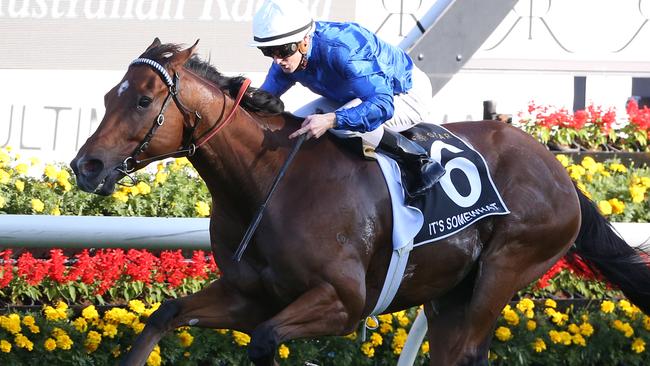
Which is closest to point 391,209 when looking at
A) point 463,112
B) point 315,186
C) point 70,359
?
point 315,186

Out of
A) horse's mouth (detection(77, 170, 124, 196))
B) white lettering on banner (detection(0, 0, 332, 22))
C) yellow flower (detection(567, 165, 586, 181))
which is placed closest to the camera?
horse's mouth (detection(77, 170, 124, 196))

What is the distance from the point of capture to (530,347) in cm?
532

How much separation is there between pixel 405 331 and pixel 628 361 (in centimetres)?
115

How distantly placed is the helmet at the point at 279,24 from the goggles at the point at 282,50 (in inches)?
1.0

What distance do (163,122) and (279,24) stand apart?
0.53m

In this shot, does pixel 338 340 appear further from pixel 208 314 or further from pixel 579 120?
pixel 579 120

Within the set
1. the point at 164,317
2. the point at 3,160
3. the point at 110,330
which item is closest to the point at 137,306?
the point at 110,330

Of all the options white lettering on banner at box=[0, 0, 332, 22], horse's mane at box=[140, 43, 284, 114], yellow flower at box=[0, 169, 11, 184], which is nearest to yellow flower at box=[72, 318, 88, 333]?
yellow flower at box=[0, 169, 11, 184]

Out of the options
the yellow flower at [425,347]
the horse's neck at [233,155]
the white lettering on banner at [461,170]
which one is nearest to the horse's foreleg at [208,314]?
the horse's neck at [233,155]

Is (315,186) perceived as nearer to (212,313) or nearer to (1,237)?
(212,313)

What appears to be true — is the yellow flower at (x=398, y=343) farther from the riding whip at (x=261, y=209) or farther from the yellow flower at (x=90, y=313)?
the riding whip at (x=261, y=209)

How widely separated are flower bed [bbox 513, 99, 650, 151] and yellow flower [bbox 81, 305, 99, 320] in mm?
3207

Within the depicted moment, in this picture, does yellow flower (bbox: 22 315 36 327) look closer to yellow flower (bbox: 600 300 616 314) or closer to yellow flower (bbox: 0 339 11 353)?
yellow flower (bbox: 0 339 11 353)

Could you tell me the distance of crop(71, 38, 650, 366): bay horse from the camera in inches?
144
